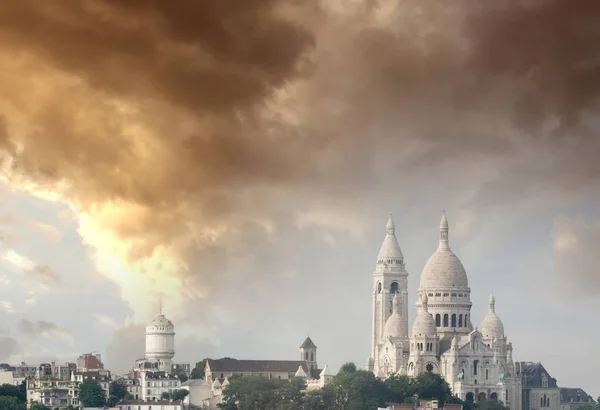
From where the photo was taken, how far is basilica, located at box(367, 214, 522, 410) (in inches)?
5561

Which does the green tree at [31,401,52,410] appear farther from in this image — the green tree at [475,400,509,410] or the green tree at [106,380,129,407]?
the green tree at [475,400,509,410]

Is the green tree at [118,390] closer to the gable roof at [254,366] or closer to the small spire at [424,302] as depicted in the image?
the gable roof at [254,366]

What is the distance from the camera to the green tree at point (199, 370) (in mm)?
162500

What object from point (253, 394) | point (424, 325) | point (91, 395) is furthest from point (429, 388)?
point (91, 395)

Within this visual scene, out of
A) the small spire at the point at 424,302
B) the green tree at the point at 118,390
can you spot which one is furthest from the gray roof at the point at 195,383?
the small spire at the point at 424,302

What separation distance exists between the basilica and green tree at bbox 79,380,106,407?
2258cm

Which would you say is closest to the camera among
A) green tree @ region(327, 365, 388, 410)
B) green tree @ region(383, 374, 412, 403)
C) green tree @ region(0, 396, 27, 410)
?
green tree @ region(327, 365, 388, 410)

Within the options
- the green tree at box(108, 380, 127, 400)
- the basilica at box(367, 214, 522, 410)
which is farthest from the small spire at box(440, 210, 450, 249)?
the green tree at box(108, 380, 127, 400)

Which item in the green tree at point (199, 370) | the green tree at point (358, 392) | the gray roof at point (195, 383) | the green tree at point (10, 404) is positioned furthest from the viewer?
the green tree at point (199, 370)

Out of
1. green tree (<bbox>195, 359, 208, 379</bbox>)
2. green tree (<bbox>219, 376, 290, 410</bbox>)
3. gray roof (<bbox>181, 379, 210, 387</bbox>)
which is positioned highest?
green tree (<bbox>195, 359, 208, 379</bbox>)

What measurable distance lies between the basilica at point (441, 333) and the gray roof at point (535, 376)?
416 centimetres

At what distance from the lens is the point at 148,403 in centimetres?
14138

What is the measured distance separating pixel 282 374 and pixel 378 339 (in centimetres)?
1477

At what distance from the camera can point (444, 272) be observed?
150 m
